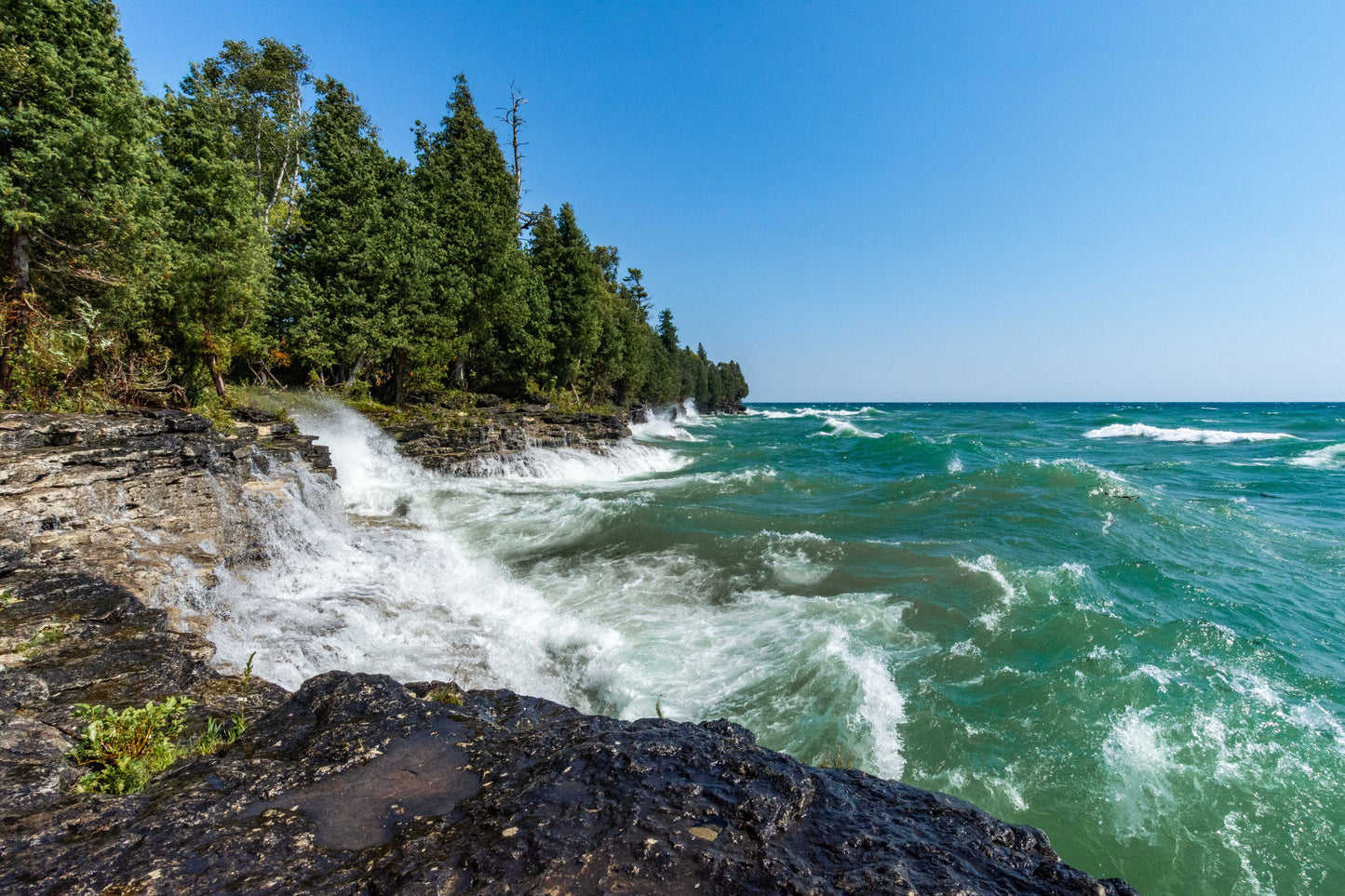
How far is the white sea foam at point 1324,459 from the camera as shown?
27.6 meters

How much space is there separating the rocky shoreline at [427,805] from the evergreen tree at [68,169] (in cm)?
672

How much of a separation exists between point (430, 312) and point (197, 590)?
1849 centimetres

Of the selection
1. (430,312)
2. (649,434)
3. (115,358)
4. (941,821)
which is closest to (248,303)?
(115,358)

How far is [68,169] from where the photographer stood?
28.0 feet

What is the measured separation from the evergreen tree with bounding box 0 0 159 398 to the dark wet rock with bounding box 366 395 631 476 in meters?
A: 10.8

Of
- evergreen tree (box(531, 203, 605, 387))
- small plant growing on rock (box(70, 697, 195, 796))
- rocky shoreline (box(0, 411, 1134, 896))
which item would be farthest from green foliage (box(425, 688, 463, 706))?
evergreen tree (box(531, 203, 605, 387))

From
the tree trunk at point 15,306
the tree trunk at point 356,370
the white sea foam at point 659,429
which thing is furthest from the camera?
the white sea foam at point 659,429

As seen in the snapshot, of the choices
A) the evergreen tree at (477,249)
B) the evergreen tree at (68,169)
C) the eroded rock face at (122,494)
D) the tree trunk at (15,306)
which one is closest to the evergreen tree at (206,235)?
the evergreen tree at (68,169)

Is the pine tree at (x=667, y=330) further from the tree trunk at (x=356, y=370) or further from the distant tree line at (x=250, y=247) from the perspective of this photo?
the tree trunk at (x=356, y=370)

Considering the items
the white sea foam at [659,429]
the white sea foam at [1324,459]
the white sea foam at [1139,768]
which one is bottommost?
the white sea foam at [1139,768]

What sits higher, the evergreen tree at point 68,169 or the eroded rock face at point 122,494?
the evergreen tree at point 68,169

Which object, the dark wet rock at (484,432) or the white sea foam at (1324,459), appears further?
the white sea foam at (1324,459)

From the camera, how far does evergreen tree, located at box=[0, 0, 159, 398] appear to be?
320 inches

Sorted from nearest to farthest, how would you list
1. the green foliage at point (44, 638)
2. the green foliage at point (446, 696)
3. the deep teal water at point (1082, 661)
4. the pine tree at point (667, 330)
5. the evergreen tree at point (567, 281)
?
the green foliage at point (446, 696), the green foliage at point (44, 638), the deep teal water at point (1082, 661), the evergreen tree at point (567, 281), the pine tree at point (667, 330)
